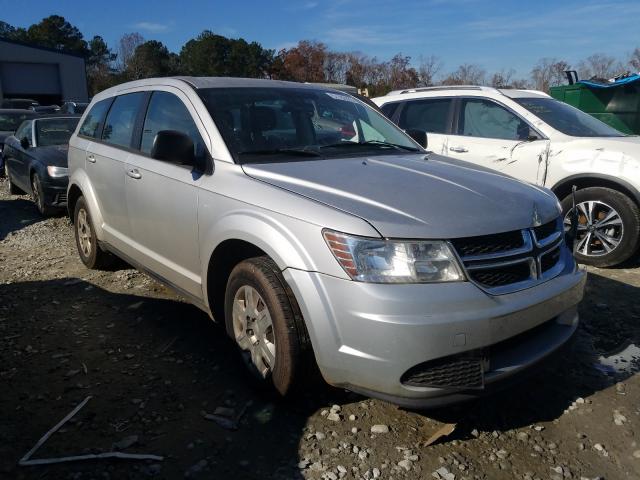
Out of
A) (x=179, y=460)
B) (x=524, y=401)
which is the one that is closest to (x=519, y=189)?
(x=524, y=401)

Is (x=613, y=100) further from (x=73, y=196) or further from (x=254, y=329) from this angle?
(x=254, y=329)

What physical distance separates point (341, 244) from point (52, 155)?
7.09m

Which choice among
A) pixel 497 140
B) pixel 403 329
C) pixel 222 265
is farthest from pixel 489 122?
pixel 403 329

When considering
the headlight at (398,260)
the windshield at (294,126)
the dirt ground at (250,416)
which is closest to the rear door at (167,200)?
the windshield at (294,126)

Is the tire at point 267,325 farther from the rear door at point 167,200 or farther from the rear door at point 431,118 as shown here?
the rear door at point 431,118

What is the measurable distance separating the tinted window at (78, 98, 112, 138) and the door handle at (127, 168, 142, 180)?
124 cm

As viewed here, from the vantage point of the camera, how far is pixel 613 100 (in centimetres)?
1177

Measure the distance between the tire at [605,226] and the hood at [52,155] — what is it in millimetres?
6785

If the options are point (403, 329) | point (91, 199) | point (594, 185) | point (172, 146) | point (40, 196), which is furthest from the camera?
point (40, 196)

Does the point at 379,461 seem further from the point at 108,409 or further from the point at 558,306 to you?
the point at 108,409

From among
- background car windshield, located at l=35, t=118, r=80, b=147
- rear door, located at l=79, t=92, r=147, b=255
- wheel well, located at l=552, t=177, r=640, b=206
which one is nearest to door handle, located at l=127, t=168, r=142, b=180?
rear door, located at l=79, t=92, r=147, b=255

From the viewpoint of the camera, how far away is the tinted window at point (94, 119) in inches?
204

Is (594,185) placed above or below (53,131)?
below

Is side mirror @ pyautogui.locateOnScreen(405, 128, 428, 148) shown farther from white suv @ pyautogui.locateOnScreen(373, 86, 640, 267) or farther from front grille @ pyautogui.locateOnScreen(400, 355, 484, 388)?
front grille @ pyautogui.locateOnScreen(400, 355, 484, 388)
